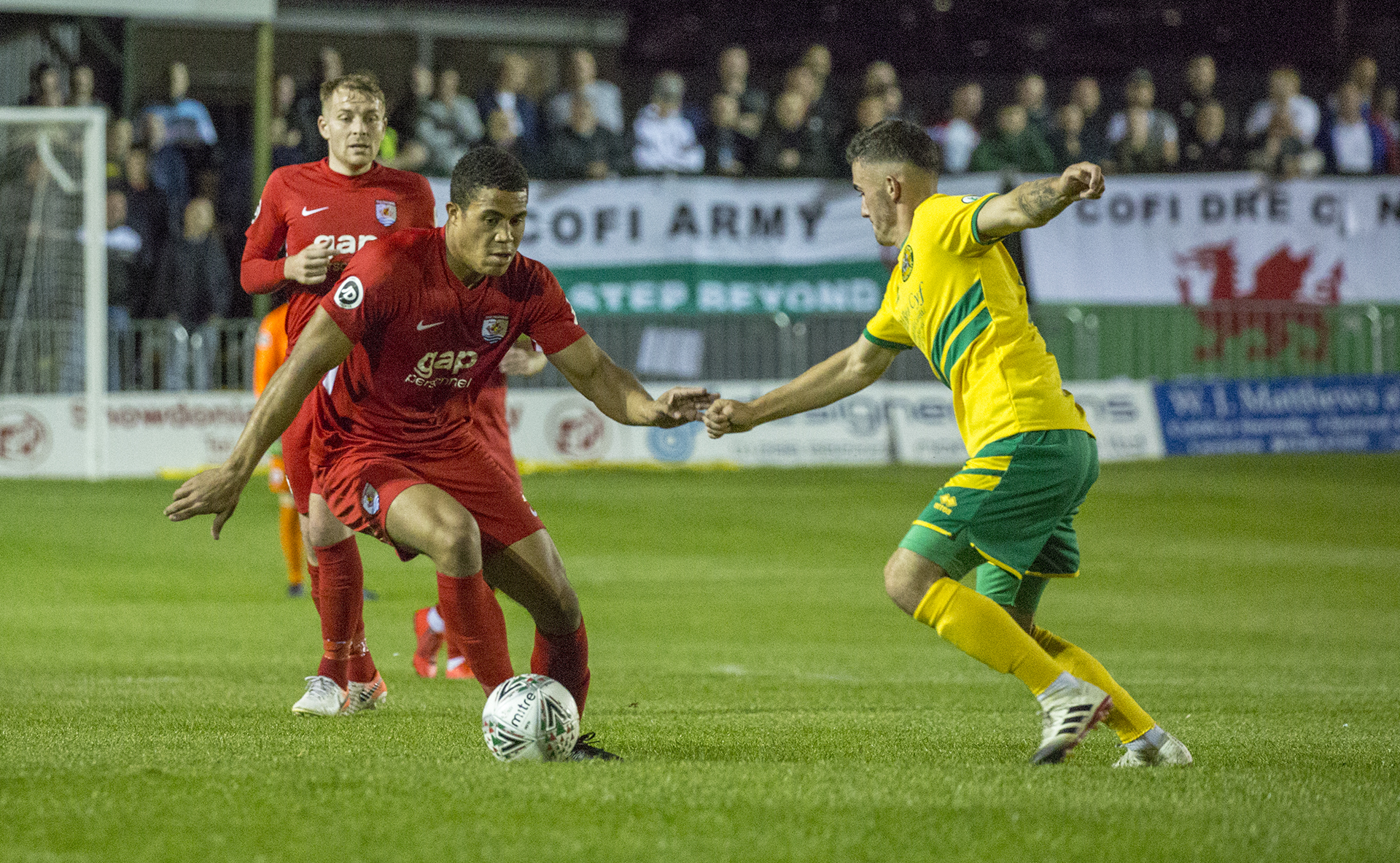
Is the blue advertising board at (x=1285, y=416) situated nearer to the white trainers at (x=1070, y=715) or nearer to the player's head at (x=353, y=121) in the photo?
the player's head at (x=353, y=121)

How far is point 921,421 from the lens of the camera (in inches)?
787

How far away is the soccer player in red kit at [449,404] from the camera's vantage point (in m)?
5.81

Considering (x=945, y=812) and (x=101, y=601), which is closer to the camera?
(x=945, y=812)

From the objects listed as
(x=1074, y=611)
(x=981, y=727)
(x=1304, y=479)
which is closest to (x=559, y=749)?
(x=981, y=727)

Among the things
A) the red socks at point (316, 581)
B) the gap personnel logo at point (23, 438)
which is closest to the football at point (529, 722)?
the red socks at point (316, 581)

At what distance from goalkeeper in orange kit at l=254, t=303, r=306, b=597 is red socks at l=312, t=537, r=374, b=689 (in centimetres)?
44

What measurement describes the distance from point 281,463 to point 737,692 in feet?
13.7

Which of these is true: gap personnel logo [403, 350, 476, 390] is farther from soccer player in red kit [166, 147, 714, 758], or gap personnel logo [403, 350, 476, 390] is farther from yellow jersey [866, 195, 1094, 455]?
yellow jersey [866, 195, 1094, 455]

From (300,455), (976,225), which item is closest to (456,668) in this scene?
(300,455)

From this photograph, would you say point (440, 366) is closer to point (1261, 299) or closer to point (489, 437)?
point (489, 437)

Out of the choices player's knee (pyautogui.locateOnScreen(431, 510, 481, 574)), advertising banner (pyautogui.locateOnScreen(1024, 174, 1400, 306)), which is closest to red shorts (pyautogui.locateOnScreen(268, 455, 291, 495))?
player's knee (pyautogui.locateOnScreen(431, 510, 481, 574))

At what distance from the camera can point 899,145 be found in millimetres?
5891

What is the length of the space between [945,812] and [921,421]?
51.1 feet

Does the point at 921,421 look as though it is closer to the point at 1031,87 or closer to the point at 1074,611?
the point at 1031,87
